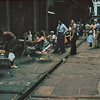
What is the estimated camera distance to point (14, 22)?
18.4 meters

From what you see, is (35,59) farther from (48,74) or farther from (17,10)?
(17,10)

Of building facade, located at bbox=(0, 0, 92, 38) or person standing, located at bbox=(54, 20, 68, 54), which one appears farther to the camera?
building facade, located at bbox=(0, 0, 92, 38)

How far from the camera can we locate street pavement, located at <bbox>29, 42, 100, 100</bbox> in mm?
7332

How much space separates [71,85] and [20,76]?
1.92 metres

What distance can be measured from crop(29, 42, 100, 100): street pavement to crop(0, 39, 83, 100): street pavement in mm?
387

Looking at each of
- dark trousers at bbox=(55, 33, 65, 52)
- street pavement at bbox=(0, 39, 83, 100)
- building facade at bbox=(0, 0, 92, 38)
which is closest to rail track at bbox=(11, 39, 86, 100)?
street pavement at bbox=(0, 39, 83, 100)

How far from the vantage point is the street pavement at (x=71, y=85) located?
733 cm

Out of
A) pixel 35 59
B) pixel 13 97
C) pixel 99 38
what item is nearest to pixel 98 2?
pixel 99 38

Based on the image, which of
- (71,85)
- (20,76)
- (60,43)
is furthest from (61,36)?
(71,85)

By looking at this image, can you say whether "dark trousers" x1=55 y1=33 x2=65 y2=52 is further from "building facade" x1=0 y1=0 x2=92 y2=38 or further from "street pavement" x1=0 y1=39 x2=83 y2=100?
→ "street pavement" x1=0 y1=39 x2=83 y2=100

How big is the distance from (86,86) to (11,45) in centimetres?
415

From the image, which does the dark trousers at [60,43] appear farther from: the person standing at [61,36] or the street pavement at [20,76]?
the street pavement at [20,76]

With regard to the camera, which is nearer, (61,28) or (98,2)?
(61,28)

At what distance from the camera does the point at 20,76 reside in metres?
9.76
